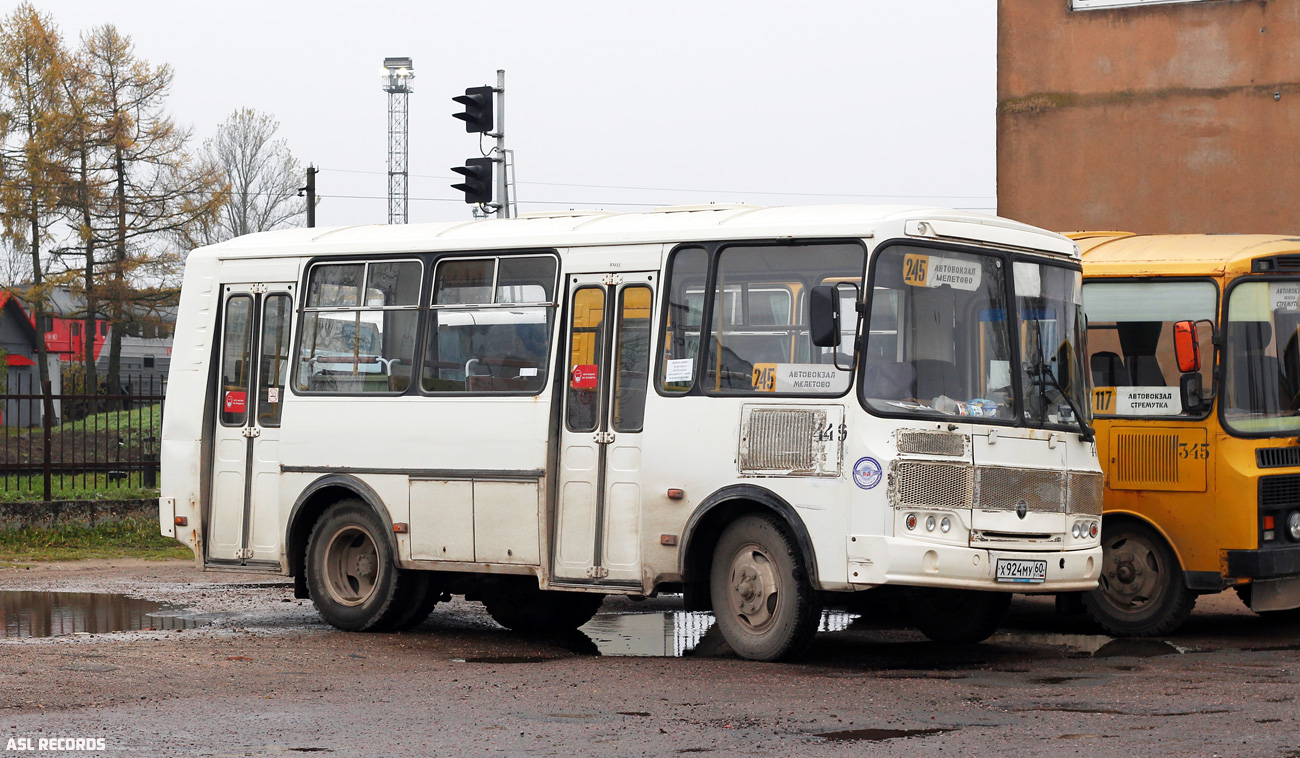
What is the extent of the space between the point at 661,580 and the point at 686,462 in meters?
0.81

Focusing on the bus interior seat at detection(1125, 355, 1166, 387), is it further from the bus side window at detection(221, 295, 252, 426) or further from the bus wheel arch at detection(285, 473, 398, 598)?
the bus side window at detection(221, 295, 252, 426)

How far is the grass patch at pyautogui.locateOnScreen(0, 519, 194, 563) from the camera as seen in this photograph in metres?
20.1

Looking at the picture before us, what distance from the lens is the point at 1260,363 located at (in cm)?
1183

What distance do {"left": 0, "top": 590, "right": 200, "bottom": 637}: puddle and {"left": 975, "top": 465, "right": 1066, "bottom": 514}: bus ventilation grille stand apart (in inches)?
247

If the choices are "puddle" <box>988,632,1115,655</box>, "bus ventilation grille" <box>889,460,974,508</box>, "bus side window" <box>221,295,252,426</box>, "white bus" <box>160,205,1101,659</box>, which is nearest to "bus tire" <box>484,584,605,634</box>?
"white bus" <box>160,205,1101,659</box>

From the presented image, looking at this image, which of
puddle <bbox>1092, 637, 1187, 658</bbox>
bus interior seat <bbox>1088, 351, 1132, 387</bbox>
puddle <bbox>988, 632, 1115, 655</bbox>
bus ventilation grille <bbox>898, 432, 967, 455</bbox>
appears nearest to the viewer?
bus ventilation grille <bbox>898, 432, 967, 455</bbox>

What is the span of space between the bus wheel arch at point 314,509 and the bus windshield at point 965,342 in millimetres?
4083

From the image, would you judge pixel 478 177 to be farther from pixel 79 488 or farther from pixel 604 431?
pixel 604 431

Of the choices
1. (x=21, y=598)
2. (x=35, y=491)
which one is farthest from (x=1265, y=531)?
(x=35, y=491)

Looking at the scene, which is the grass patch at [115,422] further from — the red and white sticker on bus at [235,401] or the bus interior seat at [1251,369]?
the bus interior seat at [1251,369]

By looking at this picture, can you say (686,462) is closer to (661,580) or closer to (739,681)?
(661,580)

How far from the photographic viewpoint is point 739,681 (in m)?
9.62

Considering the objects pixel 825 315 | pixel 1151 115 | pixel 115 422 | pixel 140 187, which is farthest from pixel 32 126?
pixel 825 315

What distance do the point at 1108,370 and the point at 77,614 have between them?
27.7ft
